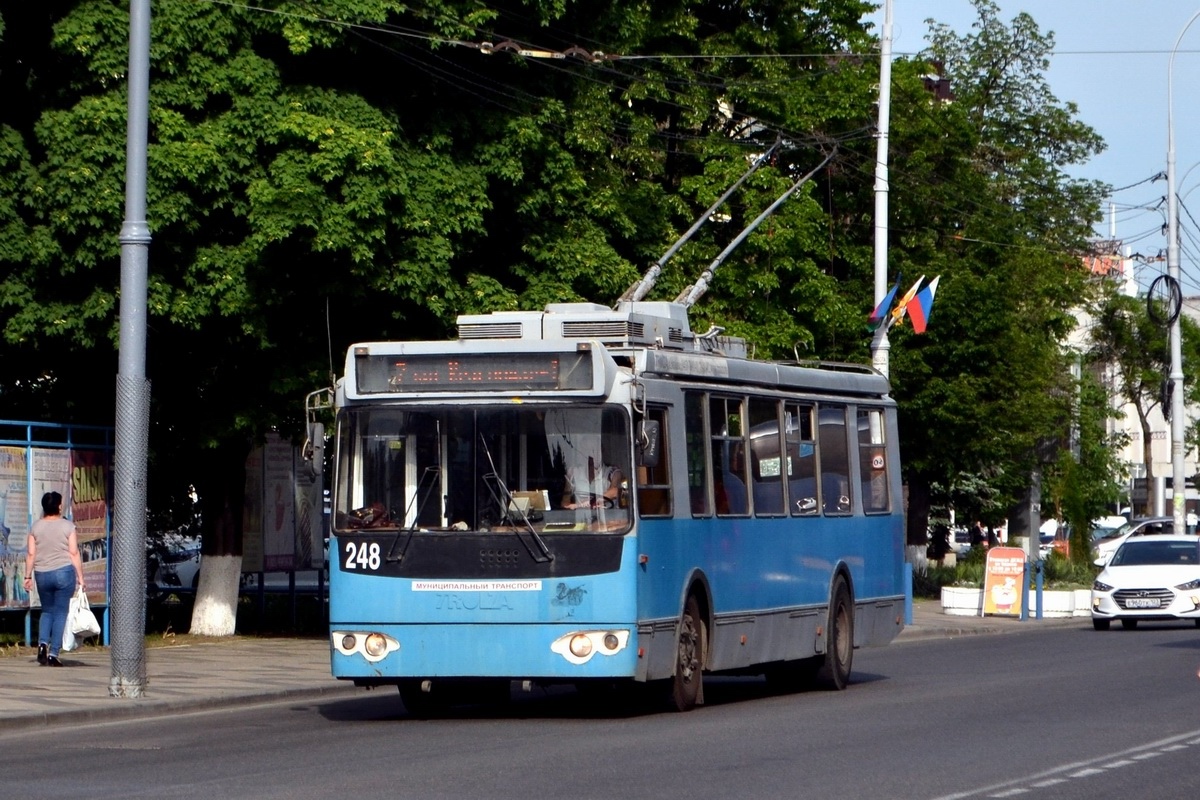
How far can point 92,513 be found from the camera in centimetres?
2366

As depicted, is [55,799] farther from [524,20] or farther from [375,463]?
[524,20]

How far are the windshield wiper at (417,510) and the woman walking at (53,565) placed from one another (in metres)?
6.53

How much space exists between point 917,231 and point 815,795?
120 feet

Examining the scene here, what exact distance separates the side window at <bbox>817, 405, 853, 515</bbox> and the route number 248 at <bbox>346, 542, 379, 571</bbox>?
5.25m

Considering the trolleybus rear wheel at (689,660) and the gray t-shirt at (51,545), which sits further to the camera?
the gray t-shirt at (51,545)

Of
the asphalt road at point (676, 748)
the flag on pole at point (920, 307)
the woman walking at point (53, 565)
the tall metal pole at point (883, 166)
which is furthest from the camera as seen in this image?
the flag on pole at point (920, 307)

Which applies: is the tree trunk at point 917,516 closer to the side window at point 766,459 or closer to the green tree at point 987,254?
the green tree at point 987,254

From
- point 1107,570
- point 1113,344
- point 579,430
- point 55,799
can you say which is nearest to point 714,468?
point 579,430

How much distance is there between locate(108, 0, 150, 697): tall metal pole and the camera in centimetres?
1711

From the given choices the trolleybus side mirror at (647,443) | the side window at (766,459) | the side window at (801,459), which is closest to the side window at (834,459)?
the side window at (801,459)

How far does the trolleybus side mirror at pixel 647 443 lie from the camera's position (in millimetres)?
14703

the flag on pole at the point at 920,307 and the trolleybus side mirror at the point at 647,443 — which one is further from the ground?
the flag on pole at the point at 920,307

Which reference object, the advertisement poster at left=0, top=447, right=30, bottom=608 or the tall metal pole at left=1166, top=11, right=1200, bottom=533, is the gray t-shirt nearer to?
the advertisement poster at left=0, top=447, right=30, bottom=608

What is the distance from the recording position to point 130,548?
17.2 metres
